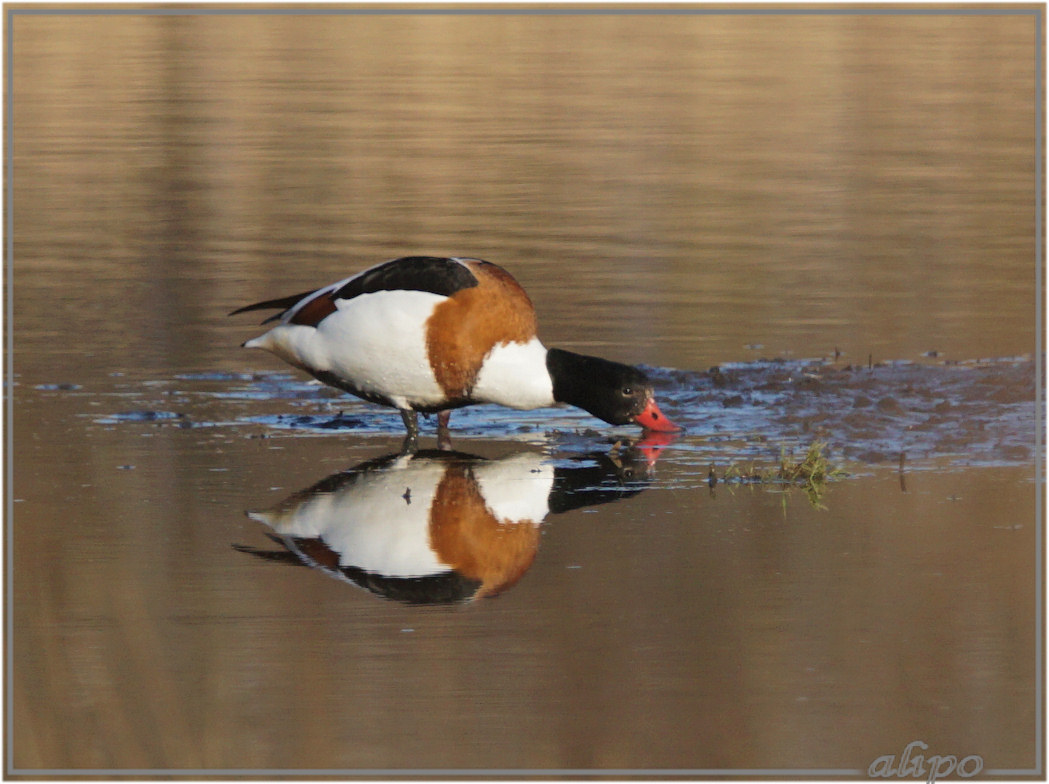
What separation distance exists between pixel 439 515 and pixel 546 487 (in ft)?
2.02

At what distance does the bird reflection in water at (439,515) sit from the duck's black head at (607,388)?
163mm

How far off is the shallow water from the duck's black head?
0.57 ft

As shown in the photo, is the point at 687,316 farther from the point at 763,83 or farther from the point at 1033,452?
the point at 763,83

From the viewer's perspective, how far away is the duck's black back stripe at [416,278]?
24.1 feet

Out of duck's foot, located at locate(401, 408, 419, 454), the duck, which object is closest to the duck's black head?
the duck

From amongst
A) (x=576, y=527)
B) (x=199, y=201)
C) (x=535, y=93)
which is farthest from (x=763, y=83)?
(x=576, y=527)

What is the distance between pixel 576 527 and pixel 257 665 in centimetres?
168

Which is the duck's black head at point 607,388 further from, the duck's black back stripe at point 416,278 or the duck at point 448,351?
the duck's black back stripe at point 416,278

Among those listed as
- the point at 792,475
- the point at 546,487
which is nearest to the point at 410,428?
the point at 546,487

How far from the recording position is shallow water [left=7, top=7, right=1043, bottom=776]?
468cm

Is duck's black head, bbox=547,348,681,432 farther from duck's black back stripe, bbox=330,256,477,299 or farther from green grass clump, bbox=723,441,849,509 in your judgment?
green grass clump, bbox=723,441,849,509

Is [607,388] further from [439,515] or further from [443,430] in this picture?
[439,515]

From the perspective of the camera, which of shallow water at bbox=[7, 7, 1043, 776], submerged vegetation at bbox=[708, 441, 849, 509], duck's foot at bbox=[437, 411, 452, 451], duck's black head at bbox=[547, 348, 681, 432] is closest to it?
shallow water at bbox=[7, 7, 1043, 776]

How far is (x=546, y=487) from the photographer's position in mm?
6777
